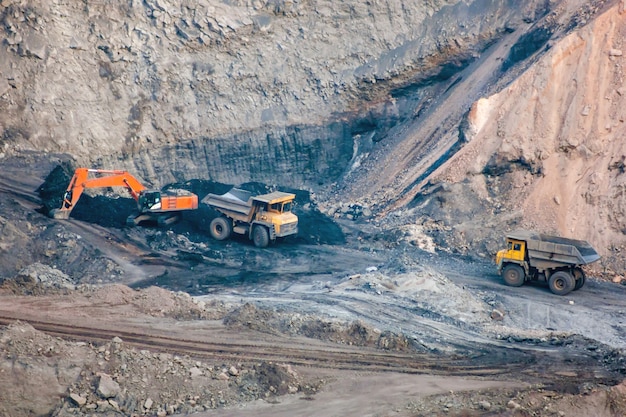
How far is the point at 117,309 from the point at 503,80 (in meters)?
16.2

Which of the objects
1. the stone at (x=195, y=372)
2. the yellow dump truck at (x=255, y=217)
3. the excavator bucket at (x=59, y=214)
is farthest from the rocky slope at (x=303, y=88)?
the stone at (x=195, y=372)

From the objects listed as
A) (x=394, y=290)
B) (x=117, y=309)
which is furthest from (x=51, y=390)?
(x=394, y=290)

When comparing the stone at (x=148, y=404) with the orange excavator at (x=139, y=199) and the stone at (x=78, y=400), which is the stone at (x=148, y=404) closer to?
the stone at (x=78, y=400)

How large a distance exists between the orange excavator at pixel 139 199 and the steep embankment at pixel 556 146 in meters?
8.42

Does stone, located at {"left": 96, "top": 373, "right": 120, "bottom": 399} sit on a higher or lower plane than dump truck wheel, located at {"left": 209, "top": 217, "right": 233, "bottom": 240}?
lower

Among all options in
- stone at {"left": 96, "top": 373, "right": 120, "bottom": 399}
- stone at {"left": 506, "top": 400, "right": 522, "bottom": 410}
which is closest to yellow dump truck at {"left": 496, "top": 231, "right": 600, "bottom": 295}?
stone at {"left": 506, "top": 400, "right": 522, "bottom": 410}

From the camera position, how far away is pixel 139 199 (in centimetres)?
2645

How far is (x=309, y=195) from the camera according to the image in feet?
102

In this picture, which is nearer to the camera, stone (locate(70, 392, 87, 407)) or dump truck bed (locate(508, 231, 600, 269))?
stone (locate(70, 392, 87, 407))

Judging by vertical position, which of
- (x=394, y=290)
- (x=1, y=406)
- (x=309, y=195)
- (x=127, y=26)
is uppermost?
(x=127, y=26)

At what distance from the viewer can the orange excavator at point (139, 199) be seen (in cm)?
2572

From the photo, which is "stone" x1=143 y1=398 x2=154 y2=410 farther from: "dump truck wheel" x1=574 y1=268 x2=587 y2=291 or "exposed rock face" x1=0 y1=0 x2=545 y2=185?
"exposed rock face" x1=0 y1=0 x2=545 y2=185

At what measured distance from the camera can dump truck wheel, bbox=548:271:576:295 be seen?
2175 cm

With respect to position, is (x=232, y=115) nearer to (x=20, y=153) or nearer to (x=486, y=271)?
(x=20, y=153)
